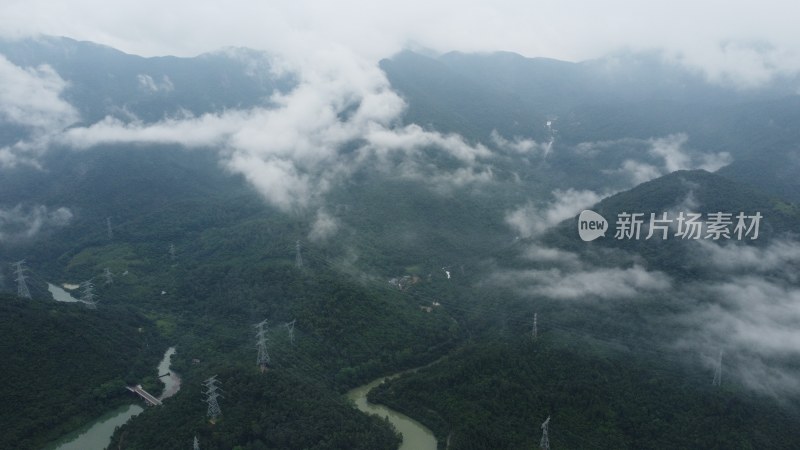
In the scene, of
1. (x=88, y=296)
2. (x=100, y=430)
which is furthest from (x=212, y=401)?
(x=88, y=296)

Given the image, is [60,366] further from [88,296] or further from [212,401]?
[212,401]

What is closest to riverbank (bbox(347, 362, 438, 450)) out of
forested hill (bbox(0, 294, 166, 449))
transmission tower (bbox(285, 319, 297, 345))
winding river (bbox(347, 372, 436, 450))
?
winding river (bbox(347, 372, 436, 450))

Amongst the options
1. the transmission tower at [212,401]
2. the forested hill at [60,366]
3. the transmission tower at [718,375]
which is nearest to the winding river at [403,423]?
the transmission tower at [212,401]

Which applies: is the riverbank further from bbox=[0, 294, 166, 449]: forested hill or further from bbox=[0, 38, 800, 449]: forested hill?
bbox=[0, 294, 166, 449]: forested hill

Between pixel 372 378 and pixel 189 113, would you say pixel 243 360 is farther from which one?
pixel 189 113

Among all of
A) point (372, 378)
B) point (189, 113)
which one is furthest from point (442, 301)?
point (189, 113)
